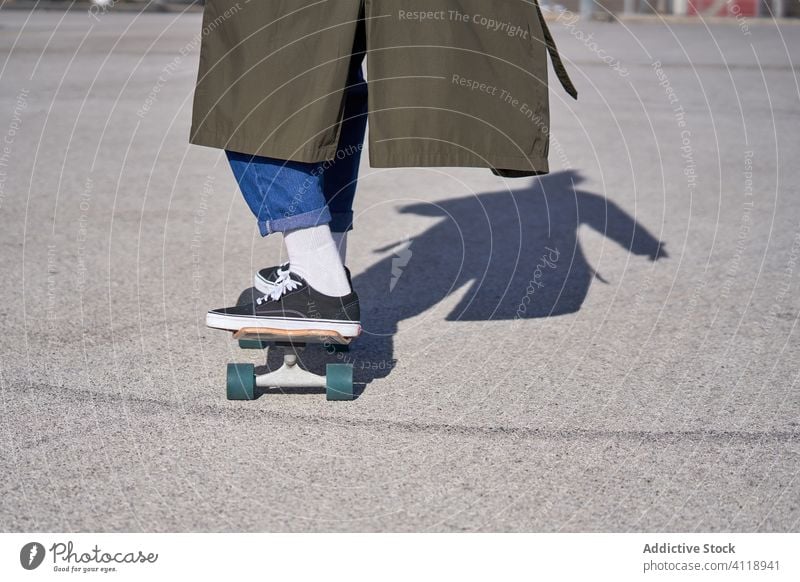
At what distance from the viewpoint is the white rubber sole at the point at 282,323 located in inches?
Result: 144

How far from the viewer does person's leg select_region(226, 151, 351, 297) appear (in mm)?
3643

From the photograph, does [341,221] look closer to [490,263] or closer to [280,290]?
[280,290]

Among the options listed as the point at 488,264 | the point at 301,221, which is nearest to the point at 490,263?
the point at 488,264

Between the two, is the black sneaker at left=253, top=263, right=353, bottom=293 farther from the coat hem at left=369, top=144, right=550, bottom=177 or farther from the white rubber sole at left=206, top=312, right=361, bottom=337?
the coat hem at left=369, top=144, right=550, bottom=177

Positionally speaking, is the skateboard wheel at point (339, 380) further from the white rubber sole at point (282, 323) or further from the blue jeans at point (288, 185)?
the blue jeans at point (288, 185)

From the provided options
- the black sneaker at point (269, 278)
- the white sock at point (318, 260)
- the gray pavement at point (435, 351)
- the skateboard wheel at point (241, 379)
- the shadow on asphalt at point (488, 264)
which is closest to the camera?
the gray pavement at point (435, 351)

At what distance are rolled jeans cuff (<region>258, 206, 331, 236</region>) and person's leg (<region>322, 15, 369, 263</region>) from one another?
0.63 feet

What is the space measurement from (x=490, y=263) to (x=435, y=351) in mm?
1469

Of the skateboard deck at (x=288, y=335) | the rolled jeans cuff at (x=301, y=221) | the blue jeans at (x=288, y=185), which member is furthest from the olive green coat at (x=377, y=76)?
the skateboard deck at (x=288, y=335)

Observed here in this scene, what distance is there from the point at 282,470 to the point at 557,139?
6.87 metres

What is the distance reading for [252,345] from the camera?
13.9 feet

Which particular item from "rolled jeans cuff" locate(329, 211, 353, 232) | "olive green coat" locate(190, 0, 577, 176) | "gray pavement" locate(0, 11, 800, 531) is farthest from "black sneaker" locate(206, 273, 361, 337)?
"olive green coat" locate(190, 0, 577, 176)

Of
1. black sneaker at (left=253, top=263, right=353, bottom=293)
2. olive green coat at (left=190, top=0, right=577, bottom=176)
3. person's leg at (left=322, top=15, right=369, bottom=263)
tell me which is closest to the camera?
olive green coat at (left=190, top=0, right=577, bottom=176)

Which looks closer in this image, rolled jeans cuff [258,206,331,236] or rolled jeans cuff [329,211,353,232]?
rolled jeans cuff [258,206,331,236]
